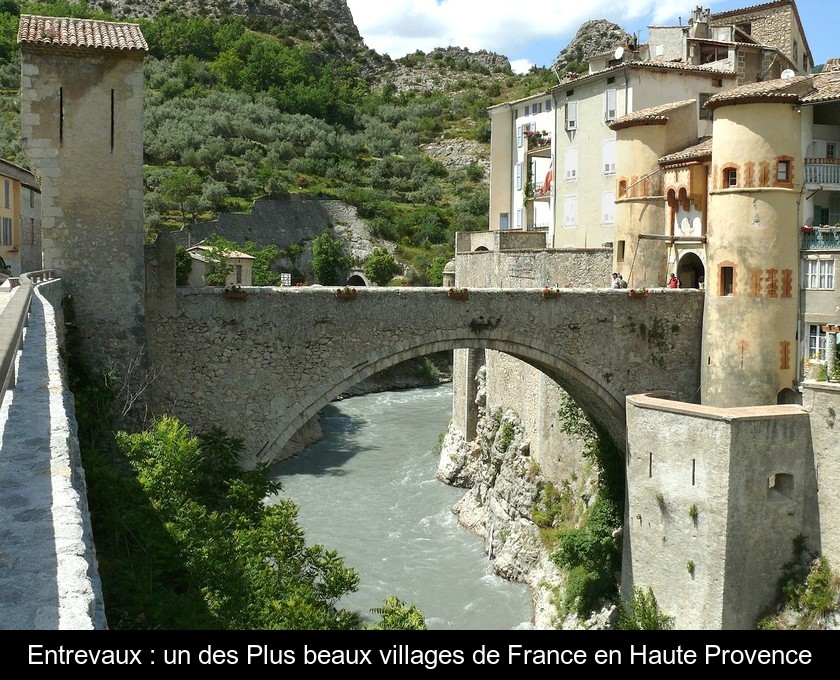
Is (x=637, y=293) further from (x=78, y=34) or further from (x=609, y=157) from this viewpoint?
(x=78, y=34)

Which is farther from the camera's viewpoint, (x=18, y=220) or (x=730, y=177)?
(x=18, y=220)

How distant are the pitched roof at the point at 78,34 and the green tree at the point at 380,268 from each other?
42136 millimetres

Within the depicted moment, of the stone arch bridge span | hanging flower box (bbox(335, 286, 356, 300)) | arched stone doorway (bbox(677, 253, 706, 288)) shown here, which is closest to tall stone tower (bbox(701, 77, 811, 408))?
the stone arch bridge span

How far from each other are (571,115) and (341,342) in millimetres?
17153

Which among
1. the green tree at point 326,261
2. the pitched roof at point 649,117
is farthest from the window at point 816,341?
the green tree at point 326,261

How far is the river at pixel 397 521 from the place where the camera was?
23938 mm

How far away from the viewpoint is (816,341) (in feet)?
→ 72.5

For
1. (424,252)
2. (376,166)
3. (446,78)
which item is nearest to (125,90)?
(424,252)

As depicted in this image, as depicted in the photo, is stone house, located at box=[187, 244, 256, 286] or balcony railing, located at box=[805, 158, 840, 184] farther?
stone house, located at box=[187, 244, 256, 286]

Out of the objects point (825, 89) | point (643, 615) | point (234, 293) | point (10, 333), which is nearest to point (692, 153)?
point (825, 89)

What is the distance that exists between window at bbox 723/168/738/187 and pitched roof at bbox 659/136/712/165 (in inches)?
64.5

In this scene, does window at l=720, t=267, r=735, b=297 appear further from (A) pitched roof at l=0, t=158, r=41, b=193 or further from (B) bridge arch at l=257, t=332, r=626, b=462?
(A) pitched roof at l=0, t=158, r=41, b=193

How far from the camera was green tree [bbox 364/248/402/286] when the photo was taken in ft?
195
